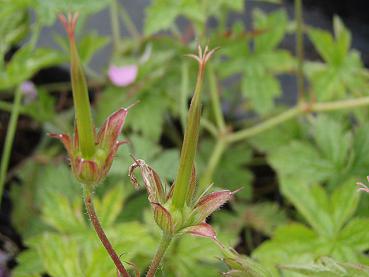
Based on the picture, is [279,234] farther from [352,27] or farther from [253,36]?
[352,27]

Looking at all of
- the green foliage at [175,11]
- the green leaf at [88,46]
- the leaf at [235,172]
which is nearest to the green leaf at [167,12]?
the green foliage at [175,11]

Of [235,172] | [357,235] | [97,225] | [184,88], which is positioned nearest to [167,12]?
[184,88]

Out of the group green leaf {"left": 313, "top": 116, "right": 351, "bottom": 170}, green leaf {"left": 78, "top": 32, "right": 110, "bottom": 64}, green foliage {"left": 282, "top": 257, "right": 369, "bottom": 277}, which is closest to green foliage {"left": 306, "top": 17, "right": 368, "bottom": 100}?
green leaf {"left": 313, "top": 116, "right": 351, "bottom": 170}

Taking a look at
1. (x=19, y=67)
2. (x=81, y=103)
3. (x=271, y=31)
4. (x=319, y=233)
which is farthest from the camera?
(x=271, y=31)

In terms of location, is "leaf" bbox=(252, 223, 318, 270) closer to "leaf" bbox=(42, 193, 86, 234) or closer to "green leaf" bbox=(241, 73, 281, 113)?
"leaf" bbox=(42, 193, 86, 234)

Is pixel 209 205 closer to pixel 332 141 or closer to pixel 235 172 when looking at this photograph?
pixel 332 141

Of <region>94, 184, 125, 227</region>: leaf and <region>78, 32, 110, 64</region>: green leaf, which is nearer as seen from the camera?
<region>94, 184, 125, 227</region>: leaf

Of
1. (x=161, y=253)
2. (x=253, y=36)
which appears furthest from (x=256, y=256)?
(x=253, y=36)
